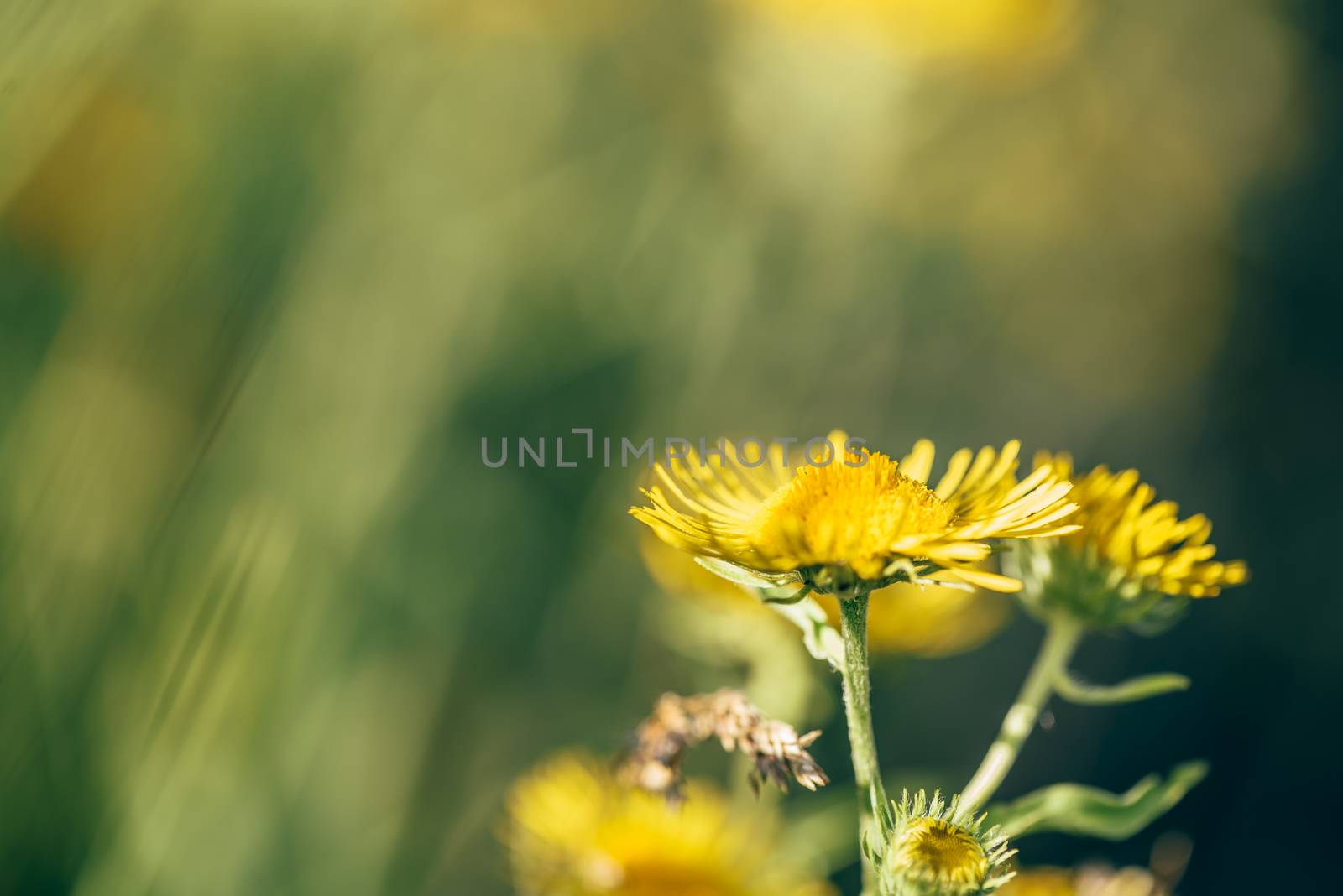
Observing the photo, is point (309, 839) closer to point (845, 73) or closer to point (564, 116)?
point (564, 116)

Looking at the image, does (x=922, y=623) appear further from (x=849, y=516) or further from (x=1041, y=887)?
(x=849, y=516)

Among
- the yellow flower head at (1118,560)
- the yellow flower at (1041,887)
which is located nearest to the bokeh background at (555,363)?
the yellow flower at (1041,887)

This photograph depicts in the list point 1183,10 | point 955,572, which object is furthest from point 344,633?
point 1183,10

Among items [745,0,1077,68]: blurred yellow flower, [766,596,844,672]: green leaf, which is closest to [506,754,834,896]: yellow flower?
[766,596,844,672]: green leaf

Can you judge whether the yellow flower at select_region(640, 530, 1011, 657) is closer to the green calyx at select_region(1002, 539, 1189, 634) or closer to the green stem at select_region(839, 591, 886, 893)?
the green calyx at select_region(1002, 539, 1189, 634)

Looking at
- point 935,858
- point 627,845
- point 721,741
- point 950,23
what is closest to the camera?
point 935,858

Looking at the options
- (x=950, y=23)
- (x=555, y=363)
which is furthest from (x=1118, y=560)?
(x=950, y=23)

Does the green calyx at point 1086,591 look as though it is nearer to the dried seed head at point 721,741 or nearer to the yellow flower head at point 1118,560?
the yellow flower head at point 1118,560
